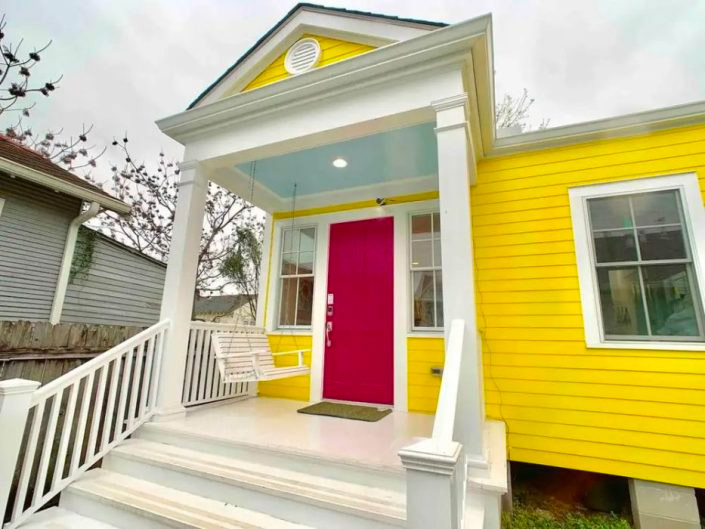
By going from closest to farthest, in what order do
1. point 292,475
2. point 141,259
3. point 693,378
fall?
point 292,475 < point 693,378 < point 141,259

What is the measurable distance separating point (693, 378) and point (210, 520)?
362 centimetres

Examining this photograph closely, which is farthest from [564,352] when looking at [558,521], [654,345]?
[558,521]

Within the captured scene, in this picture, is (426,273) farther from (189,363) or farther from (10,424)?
(10,424)

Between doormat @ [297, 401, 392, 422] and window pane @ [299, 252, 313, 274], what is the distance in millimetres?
1759

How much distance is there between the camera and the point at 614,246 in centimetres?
298

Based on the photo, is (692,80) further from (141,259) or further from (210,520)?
(141,259)

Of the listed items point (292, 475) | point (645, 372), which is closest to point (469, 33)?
point (645, 372)

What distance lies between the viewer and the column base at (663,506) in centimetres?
238

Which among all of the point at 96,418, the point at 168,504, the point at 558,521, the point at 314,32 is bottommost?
the point at 558,521

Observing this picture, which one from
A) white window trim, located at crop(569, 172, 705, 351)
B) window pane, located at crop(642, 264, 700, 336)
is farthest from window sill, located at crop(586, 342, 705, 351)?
window pane, located at crop(642, 264, 700, 336)

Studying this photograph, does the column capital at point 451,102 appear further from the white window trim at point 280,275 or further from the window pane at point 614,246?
the white window trim at point 280,275

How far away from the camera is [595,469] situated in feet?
8.71

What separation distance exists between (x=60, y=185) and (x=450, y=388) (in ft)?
20.2

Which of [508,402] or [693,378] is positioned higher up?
[693,378]
